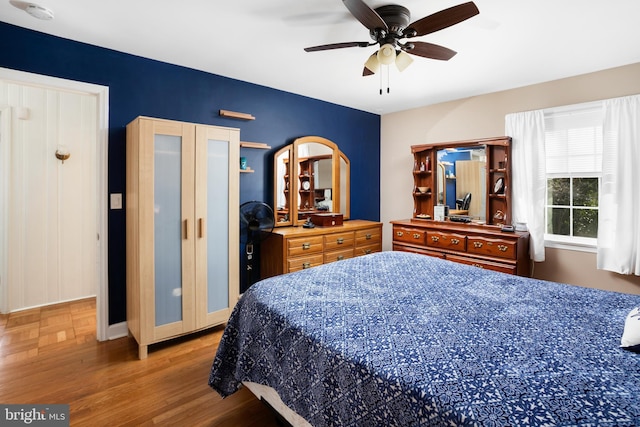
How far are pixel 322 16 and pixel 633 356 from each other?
2400mm

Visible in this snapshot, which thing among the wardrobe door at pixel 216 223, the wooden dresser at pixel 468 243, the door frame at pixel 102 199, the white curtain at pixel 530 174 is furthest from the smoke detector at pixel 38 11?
the white curtain at pixel 530 174

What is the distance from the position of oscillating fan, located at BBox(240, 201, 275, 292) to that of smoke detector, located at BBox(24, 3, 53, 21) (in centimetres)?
202

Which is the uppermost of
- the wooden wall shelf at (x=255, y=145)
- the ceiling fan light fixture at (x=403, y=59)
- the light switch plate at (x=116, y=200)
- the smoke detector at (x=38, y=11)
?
the smoke detector at (x=38, y=11)

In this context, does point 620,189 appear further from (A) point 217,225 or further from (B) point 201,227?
(B) point 201,227

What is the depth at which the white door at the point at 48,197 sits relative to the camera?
11.0ft

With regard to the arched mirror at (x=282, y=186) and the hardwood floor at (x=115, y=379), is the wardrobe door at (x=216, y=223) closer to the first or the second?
the hardwood floor at (x=115, y=379)

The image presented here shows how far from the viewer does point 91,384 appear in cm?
215

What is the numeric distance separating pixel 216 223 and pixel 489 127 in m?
Result: 3.28

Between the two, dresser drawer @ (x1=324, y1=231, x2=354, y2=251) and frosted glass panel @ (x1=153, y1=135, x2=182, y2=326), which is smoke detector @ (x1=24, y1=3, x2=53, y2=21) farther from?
dresser drawer @ (x1=324, y1=231, x2=354, y2=251)

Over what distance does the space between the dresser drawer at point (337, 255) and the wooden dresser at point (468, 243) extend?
661 millimetres

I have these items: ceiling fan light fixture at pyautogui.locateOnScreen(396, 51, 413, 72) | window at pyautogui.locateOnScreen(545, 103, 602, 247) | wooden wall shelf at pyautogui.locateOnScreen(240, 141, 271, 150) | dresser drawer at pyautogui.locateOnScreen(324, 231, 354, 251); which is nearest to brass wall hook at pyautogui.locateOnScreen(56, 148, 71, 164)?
wooden wall shelf at pyautogui.locateOnScreen(240, 141, 271, 150)

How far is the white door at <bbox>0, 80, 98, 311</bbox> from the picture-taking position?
3340 millimetres

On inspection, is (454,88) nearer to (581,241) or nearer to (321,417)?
(581,241)

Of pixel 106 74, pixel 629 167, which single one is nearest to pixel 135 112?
pixel 106 74
